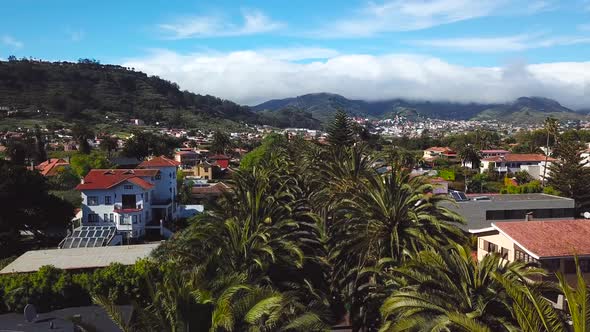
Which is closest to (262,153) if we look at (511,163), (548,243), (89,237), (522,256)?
(89,237)

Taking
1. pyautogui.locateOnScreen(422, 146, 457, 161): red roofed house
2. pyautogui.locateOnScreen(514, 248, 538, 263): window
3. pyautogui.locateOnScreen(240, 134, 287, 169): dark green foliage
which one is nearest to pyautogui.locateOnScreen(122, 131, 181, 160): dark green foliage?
pyautogui.locateOnScreen(240, 134, 287, 169): dark green foliage

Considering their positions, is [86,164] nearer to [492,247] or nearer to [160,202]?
[160,202]

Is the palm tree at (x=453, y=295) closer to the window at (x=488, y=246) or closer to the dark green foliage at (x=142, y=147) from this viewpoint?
the window at (x=488, y=246)

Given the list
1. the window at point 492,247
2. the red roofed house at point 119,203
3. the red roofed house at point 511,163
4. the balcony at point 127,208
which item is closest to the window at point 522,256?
the window at point 492,247

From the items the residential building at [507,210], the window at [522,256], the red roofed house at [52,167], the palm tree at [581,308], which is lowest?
the red roofed house at [52,167]

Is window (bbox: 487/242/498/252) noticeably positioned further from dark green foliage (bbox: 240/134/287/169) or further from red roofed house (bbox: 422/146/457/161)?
red roofed house (bbox: 422/146/457/161)

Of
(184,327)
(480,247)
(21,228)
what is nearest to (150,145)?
(21,228)

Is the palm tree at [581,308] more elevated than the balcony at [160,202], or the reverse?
the palm tree at [581,308]
